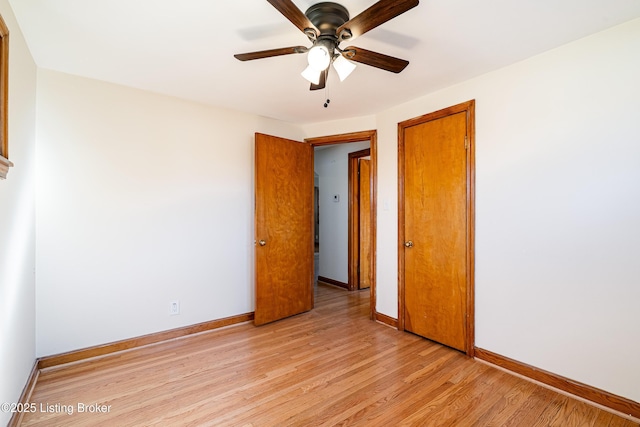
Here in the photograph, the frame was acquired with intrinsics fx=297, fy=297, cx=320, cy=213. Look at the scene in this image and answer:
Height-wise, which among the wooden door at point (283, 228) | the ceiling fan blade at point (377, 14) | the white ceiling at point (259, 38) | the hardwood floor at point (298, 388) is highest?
the white ceiling at point (259, 38)

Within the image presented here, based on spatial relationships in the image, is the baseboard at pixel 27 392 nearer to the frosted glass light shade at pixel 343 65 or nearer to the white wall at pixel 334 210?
the frosted glass light shade at pixel 343 65

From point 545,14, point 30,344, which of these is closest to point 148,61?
point 30,344

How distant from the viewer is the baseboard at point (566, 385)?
1735mm

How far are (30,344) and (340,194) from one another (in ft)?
12.4

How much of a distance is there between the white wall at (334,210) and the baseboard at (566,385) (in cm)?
255

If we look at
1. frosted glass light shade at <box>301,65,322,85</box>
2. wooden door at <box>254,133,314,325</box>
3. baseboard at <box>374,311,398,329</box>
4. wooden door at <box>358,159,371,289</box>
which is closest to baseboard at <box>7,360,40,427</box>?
wooden door at <box>254,133,314,325</box>

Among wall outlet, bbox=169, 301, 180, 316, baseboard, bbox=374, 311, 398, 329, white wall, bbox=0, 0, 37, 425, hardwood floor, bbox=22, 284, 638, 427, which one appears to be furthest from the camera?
baseboard, bbox=374, 311, 398, 329

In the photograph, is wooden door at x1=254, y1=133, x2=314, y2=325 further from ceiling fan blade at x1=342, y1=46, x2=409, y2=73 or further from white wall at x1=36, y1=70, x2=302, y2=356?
ceiling fan blade at x1=342, y1=46, x2=409, y2=73

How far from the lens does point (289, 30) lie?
5.86 ft

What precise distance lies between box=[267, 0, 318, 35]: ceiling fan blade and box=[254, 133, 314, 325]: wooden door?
5.97ft

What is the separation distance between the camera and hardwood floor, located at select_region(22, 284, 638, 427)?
1735 millimetres

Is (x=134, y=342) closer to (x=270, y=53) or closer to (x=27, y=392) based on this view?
(x=27, y=392)

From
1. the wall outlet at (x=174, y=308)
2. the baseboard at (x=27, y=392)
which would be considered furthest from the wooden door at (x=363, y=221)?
the baseboard at (x=27, y=392)

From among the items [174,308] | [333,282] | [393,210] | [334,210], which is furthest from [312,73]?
[333,282]
